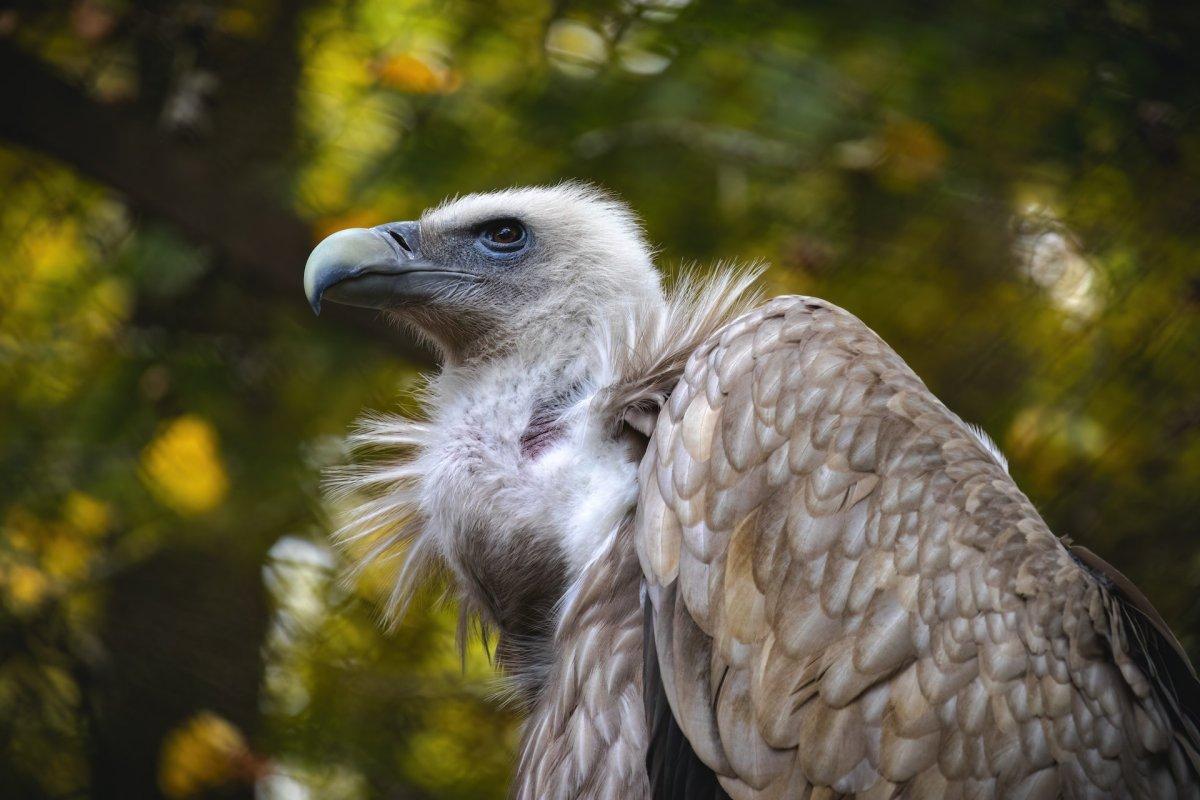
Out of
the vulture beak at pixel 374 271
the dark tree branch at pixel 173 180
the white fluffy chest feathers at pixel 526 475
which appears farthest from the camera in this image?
the dark tree branch at pixel 173 180

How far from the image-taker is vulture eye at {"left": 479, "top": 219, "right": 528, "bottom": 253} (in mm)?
2154

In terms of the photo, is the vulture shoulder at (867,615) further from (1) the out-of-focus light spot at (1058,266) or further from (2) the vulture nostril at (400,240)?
(1) the out-of-focus light spot at (1058,266)

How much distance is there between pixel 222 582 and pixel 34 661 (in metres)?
0.41

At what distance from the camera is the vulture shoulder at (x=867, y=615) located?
1.38 m

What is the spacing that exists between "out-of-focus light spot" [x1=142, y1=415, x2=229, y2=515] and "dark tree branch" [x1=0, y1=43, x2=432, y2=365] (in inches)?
15.1

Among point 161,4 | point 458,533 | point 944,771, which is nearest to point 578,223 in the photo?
point 458,533

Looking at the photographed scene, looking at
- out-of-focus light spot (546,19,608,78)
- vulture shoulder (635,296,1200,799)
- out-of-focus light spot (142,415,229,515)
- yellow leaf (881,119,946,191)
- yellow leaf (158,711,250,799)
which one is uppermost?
vulture shoulder (635,296,1200,799)

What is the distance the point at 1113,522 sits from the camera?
261cm

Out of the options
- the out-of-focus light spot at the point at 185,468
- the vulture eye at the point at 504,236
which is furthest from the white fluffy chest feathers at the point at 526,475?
the out-of-focus light spot at the point at 185,468

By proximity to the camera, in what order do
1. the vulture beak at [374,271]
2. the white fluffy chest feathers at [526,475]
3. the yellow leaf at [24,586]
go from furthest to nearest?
the yellow leaf at [24,586]
the vulture beak at [374,271]
the white fluffy chest feathers at [526,475]

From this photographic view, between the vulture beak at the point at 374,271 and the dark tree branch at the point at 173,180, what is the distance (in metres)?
0.53

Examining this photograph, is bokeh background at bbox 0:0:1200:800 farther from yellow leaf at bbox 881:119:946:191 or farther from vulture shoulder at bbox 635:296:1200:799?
vulture shoulder at bbox 635:296:1200:799

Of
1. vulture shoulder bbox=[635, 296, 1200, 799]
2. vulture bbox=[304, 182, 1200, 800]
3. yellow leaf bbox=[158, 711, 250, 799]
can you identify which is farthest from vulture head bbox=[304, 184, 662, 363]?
yellow leaf bbox=[158, 711, 250, 799]

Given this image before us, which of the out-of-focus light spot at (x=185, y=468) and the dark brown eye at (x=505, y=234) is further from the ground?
the dark brown eye at (x=505, y=234)
